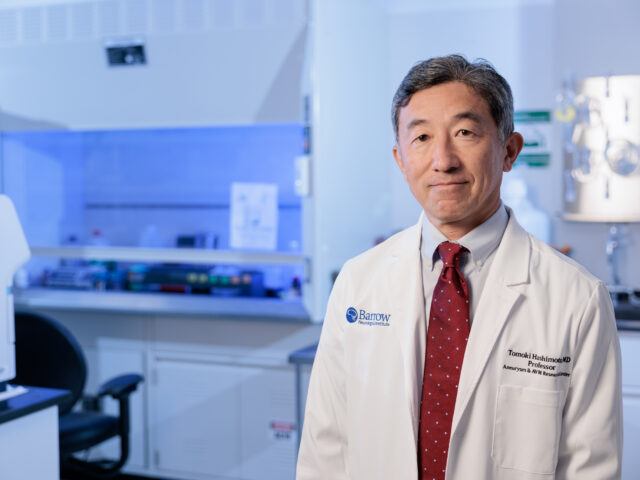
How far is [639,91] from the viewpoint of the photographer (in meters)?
2.83

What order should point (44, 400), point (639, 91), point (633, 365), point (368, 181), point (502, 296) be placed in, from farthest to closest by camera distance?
point (368, 181) → point (639, 91) → point (633, 365) → point (44, 400) → point (502, 296)

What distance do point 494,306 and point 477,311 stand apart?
1.1 inches

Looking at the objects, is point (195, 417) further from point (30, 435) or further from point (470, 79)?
point (470, 79)

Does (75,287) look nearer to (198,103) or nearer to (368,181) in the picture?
(198,103)

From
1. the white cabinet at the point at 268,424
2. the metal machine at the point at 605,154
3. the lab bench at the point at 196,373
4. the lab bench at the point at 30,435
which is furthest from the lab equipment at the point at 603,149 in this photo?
the lab bench at the point at 30,435

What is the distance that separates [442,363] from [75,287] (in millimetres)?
2443

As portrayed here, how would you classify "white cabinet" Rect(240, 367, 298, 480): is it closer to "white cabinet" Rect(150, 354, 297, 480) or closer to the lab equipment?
"white cabinet" Rect(150, 354, 297, 480)

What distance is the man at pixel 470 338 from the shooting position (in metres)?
1.19

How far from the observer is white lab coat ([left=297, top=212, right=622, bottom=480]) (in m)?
1.19

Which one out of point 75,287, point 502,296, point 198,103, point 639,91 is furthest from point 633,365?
point 75,287

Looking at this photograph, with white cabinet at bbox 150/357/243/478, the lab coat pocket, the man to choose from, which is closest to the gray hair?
the man

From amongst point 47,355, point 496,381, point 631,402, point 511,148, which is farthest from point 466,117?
point 47,355

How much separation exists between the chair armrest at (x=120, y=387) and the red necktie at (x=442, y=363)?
5.32 feet

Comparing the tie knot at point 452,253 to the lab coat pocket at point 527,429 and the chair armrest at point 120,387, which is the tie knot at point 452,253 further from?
the chair armrest at point 120,387
